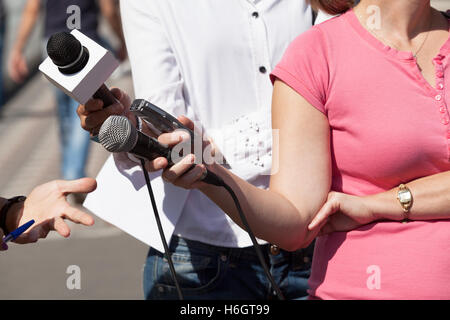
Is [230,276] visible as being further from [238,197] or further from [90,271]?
[90,271]

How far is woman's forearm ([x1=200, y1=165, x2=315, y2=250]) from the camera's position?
6.22ft

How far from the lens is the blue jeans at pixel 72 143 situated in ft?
18.8

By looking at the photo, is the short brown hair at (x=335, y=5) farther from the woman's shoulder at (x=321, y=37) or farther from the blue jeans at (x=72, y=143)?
the blue jeans at (x=72, y=143)

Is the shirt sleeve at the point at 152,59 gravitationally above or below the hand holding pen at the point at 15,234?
above

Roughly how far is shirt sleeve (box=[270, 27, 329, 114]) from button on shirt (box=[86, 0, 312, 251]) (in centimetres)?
29

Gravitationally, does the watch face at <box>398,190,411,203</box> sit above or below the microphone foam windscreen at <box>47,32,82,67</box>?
below

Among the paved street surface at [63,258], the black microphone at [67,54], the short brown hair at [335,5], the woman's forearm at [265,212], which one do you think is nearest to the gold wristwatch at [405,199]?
the woman's forearm at [265,212]

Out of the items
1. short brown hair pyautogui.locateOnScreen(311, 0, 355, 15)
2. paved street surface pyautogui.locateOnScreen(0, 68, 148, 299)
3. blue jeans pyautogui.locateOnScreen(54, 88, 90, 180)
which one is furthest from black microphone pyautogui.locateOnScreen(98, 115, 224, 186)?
blue jeans pyautogui.locateOnScreen(54, 88, 90, 180)

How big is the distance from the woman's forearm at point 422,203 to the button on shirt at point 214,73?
0.45 m

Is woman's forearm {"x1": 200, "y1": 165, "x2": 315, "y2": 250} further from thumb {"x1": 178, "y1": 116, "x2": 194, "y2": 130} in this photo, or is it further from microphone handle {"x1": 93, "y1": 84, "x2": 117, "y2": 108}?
microphone handle {"x1": 93, "y1": 84, "x2": 117, "y2": 108}

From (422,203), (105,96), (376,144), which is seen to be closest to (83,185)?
(105,96)

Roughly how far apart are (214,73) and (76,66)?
677 millimetres

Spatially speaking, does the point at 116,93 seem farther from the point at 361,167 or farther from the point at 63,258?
the point at 63,258

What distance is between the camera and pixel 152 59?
7.43 feet
